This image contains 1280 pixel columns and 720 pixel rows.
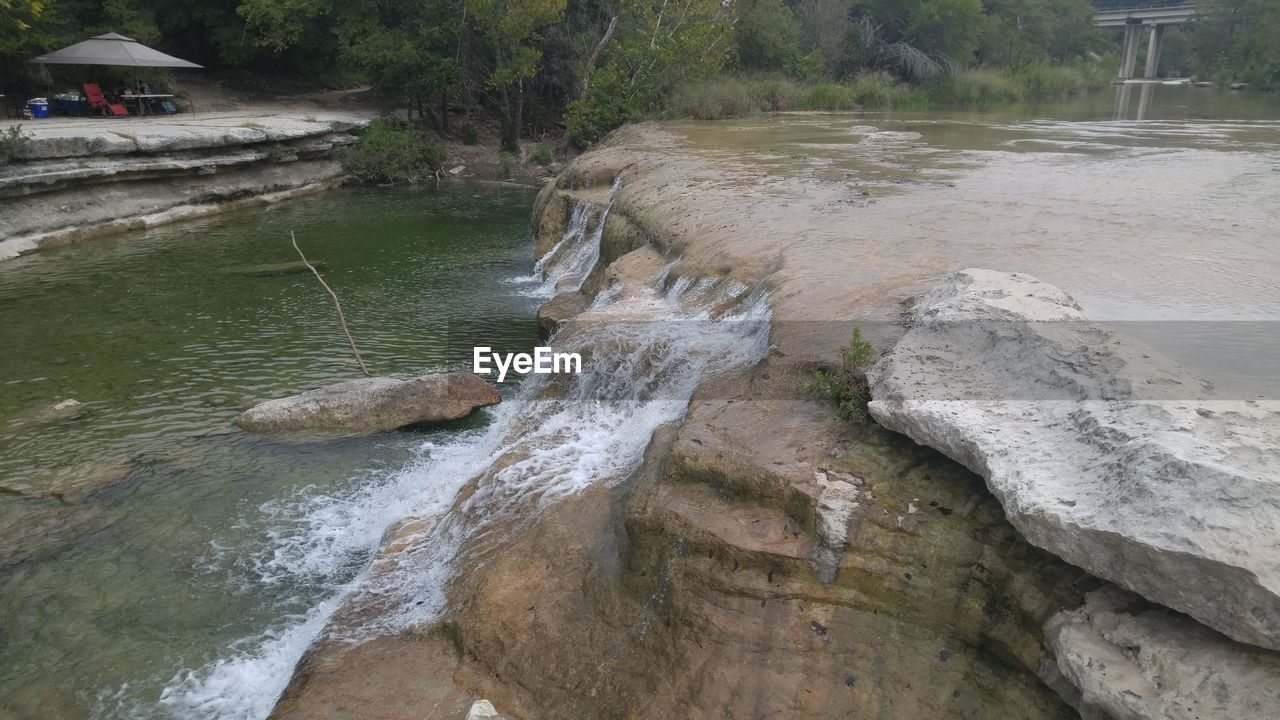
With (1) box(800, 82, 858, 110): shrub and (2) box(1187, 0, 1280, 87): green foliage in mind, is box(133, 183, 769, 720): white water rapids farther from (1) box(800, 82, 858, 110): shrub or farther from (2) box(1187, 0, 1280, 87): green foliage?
(2) box(1187, 0, 1280, 87): green foliage

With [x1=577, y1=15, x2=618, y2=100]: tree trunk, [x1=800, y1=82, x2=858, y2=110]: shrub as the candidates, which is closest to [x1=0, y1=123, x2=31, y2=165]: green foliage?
[x1=577, y1=15, x2=618, y2=100]: tree trunk

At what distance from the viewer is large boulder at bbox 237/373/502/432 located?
723cm

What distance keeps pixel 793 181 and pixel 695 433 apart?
7.47 meters

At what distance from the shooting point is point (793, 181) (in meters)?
11.3

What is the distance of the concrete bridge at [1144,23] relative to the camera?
193ft

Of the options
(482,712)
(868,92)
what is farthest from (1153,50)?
(482,712)

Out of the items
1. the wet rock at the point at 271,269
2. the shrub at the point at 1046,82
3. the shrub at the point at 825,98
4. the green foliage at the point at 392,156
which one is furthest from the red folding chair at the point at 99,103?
the shrub at the point at 1046,82

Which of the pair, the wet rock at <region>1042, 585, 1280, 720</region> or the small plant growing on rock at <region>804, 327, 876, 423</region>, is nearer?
the wet rock at <region>1042, 585, 1280, 720</region>

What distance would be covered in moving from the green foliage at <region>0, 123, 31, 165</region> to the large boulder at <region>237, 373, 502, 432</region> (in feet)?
29.7

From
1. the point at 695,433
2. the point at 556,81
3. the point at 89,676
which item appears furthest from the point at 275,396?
the point at 556,81

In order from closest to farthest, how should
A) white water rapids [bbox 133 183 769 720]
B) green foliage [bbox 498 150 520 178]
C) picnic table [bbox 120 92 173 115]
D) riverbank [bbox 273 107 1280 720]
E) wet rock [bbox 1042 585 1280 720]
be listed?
1. wet rock [bbox 1042 585 1280 720]
2. riverbank [bbox 273 107 1280 720]
3. white water rapids [bbox 133 183 769 720]
4. picnic table [bbox 120 92 173 115]
5. green foliage [bbox 498 150 520 178]

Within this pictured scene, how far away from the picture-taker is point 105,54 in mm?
17547

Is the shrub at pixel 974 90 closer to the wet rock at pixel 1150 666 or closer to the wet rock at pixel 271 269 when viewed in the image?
the wet rock at pixel 271 269

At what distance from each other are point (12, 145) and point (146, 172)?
2.62m
